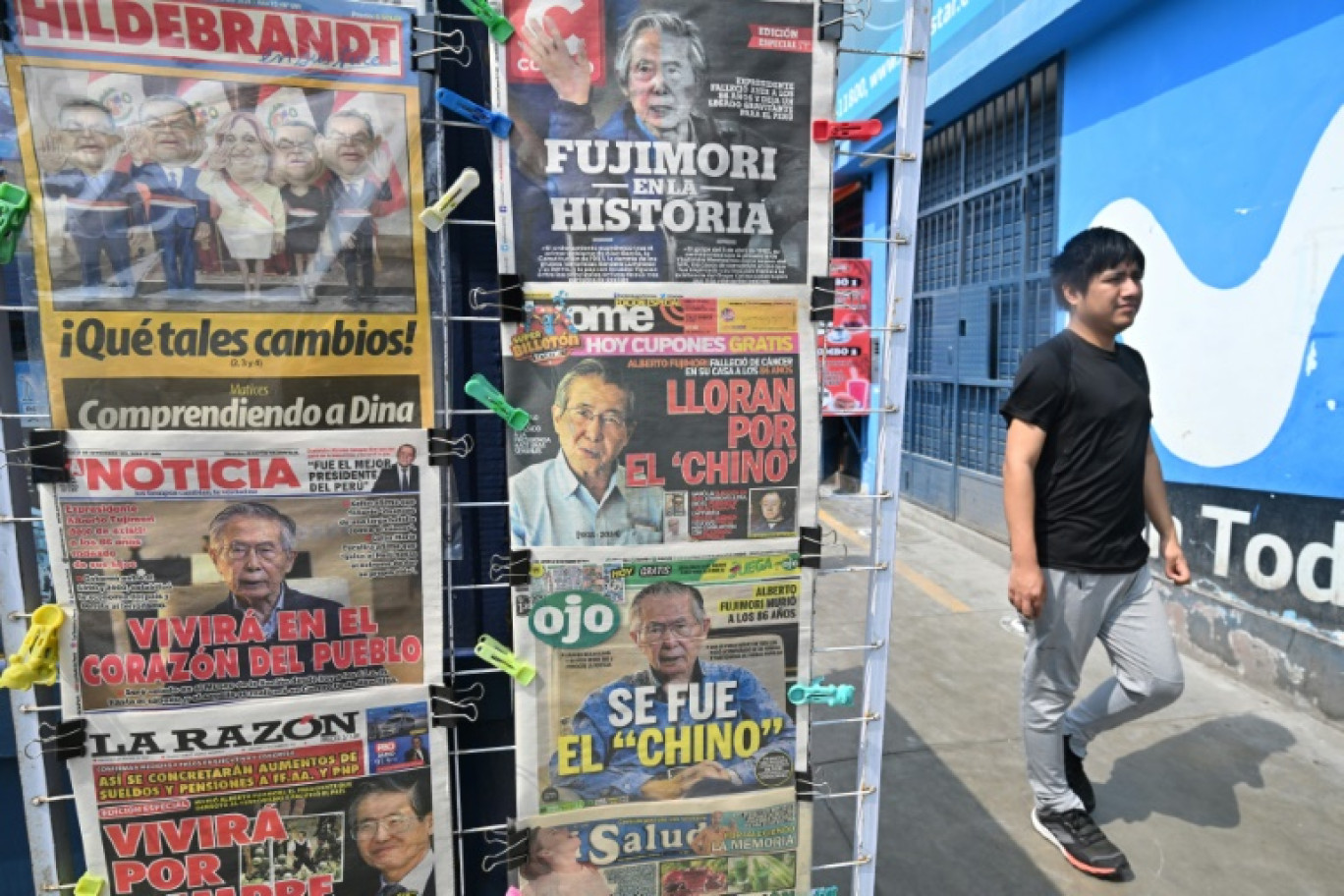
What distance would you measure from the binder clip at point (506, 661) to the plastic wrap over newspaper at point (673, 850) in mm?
315

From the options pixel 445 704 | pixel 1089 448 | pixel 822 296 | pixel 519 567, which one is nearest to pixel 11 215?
pixel 519 567

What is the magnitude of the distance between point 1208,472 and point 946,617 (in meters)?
1.73

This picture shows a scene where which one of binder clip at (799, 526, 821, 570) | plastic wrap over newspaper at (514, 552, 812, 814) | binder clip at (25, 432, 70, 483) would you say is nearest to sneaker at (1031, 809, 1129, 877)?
plastic wrap over newspaper at (514, 552, 812, 814)

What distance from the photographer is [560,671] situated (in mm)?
1631

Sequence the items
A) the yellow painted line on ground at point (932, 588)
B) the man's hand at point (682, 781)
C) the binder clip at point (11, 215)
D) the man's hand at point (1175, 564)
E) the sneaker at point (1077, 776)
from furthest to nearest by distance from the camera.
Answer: the yellow painted line on ground at point (932, 588)
the sneaker at point (1077, 776)
the man's hand at point (1175, 564)
the man's hand at point (682, 781)
the binder clip at point (11, 215)

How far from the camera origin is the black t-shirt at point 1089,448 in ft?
8.82

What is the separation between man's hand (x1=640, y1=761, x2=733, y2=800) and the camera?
66.2 inches

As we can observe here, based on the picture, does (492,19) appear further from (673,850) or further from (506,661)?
(673,850)

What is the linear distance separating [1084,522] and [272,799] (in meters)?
2.54

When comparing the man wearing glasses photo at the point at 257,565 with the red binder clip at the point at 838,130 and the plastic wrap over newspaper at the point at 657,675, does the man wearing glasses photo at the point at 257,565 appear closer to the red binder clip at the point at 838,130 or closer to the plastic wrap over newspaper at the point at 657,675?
the plastic wrap over newspaper at the point at 657,675

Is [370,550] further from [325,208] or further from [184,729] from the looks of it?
[325,208]

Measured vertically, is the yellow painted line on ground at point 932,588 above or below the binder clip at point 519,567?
below

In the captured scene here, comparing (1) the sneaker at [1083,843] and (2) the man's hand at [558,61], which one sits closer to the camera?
(2) the man's hand at [558,61]

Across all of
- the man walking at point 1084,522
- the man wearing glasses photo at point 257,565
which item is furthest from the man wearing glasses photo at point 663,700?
the man walking at point 1084,522
